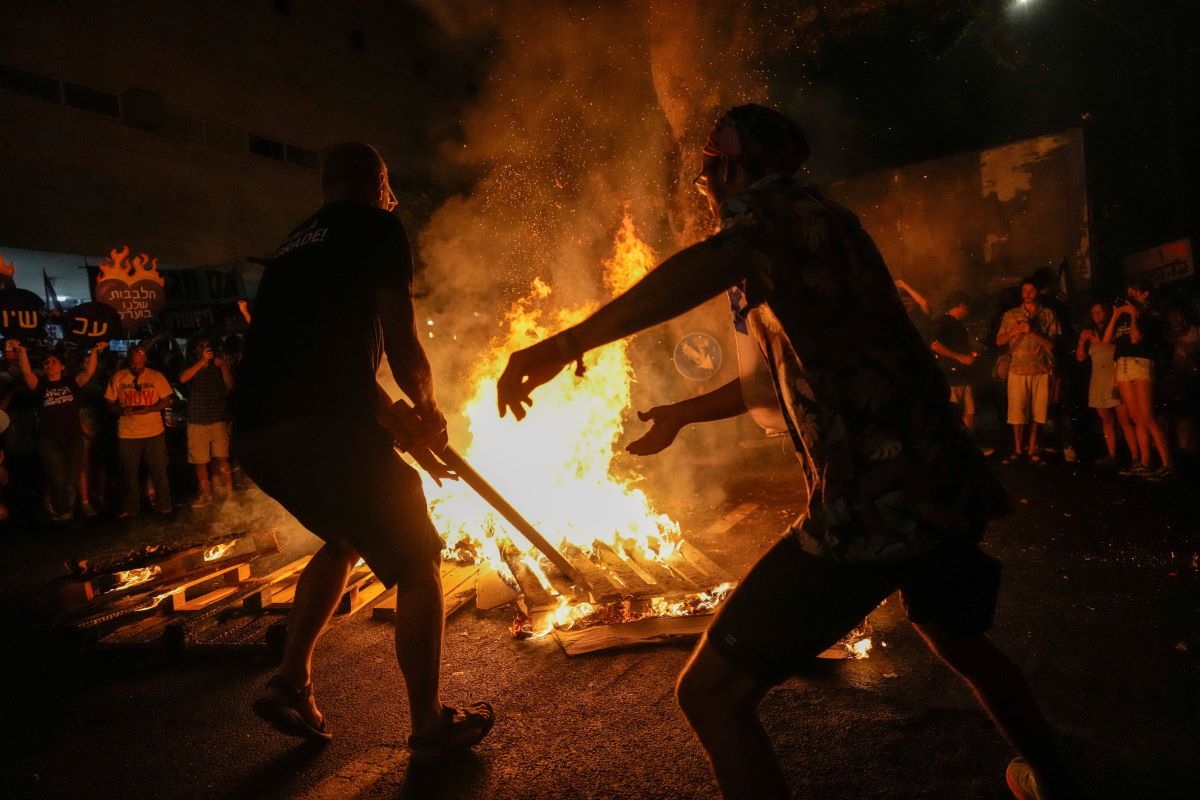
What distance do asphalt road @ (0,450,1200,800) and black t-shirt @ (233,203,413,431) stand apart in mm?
1454

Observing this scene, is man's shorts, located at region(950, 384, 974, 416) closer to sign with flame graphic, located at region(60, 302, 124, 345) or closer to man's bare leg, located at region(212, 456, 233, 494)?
man's bare leg, located at region(212, 456, 233, 494)

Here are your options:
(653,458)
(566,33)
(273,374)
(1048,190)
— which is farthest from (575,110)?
(273,374)

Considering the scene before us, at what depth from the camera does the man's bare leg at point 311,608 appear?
2857 mm

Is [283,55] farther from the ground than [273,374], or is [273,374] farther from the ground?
[283,55]

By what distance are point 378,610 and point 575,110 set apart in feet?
27.3

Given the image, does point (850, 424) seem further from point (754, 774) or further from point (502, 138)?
point (502, 138)

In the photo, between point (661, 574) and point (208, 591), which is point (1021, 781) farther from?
point (208, 591)

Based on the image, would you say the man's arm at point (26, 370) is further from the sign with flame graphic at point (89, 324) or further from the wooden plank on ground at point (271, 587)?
the wooden plank on ground at point (271, 587)

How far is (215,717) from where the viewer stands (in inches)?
129

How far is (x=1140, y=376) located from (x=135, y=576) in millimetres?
9032

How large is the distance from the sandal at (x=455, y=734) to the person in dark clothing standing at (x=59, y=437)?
306 inches

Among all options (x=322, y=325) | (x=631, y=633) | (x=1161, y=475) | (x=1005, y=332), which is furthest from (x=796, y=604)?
(x=1005, y=332)

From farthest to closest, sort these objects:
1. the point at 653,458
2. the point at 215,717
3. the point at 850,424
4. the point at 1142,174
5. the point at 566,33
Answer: the point at 1142,174 < the point at 566,33 < the point at 653,458 < the point at 215,717 < the point at 850,424

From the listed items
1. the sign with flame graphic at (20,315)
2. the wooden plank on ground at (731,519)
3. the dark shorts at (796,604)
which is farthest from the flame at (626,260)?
the dark shorts at (796,604)
